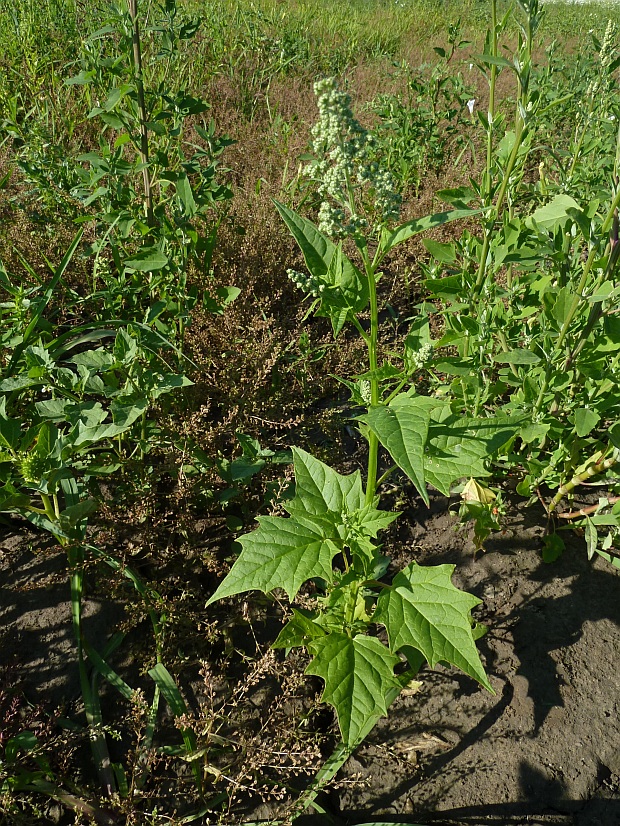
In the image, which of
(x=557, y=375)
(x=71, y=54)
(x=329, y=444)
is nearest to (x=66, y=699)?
(x=329, y=444)

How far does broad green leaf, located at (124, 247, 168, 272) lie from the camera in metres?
2.26

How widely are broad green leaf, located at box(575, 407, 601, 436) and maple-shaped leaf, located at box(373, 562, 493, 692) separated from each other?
0.58 metres


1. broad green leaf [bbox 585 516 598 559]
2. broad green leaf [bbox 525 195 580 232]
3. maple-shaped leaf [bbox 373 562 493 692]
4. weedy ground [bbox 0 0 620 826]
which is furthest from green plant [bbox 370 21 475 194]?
maple-shaped leaf [bbox 373 562 493 692]

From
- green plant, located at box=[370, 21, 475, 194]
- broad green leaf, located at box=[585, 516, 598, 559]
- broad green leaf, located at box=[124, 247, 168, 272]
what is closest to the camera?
broad green leaf, located at box=[585, 516, 598, 559]

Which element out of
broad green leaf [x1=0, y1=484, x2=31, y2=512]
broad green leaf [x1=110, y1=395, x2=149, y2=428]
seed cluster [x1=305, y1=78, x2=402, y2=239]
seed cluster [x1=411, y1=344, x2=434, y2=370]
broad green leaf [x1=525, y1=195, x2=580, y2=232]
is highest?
seed cluster [x1=305, y1=78, x2=402, y2=239]

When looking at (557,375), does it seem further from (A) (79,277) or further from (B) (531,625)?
(A) (79,277)

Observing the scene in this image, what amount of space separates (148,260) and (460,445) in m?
1.43

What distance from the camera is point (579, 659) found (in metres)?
1.95

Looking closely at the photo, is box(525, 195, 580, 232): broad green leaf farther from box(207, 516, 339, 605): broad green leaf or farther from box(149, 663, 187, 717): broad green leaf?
box(149, 663, 187, 717): broad green leaf

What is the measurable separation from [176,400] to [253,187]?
2.01m

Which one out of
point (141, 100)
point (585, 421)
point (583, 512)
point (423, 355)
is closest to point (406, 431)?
point (423, 355)

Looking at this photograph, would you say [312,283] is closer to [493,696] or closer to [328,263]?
[328,263]

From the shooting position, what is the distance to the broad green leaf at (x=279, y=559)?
1449 millimetres

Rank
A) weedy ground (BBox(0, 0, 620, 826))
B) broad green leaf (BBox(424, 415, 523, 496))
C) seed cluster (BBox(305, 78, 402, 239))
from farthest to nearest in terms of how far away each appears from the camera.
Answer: weedy ground (BBox(0, 0, 620, 826)) → broad green leaf (BBox(424, 415, 523, 496)) → seed cluster (BBox(305, 78, 402, 239))
